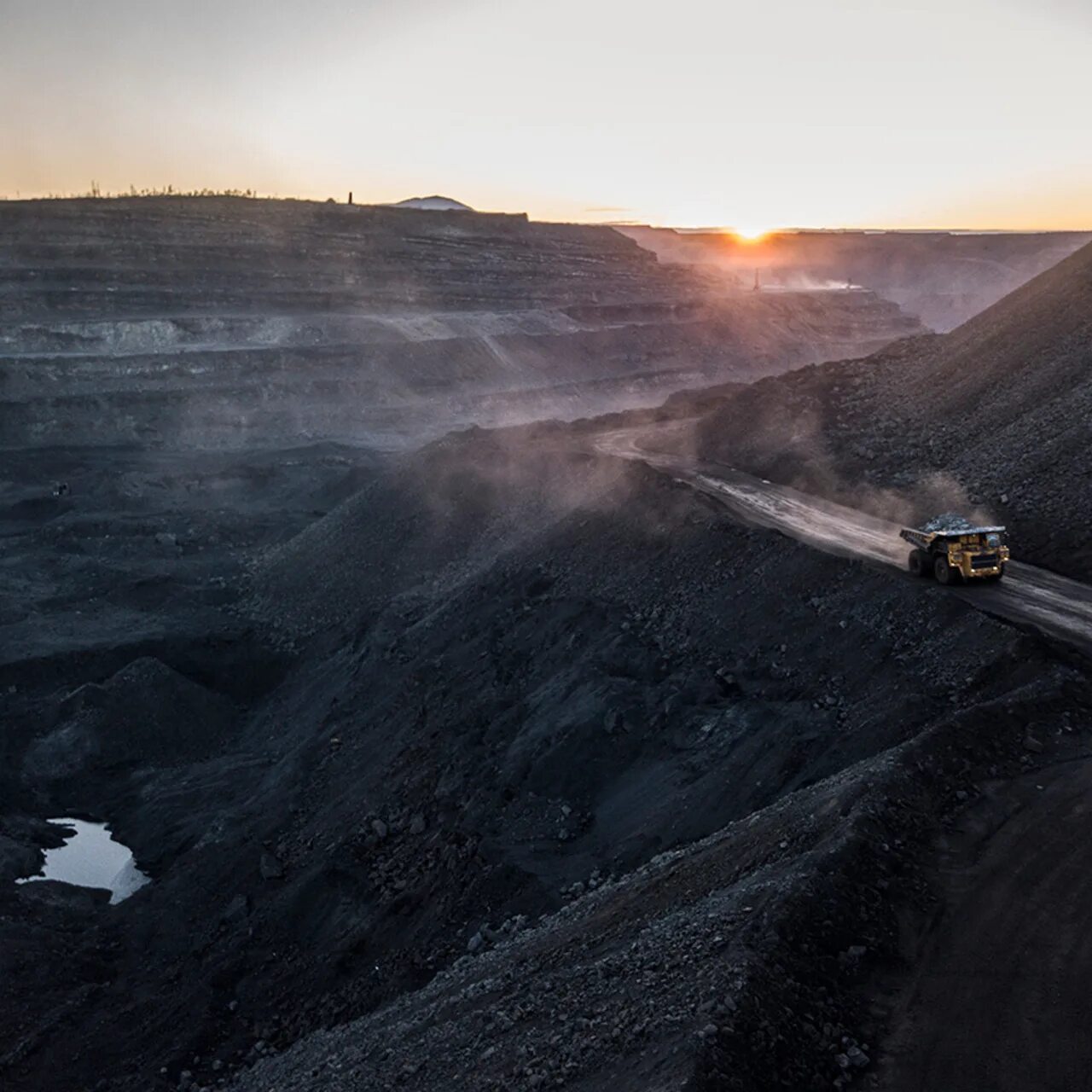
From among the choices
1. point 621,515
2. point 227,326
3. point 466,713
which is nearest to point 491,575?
point 621,515

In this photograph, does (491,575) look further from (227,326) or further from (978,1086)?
(227,326)

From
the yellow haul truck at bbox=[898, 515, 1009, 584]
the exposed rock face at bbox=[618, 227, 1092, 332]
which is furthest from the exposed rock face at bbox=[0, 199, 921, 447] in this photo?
the exposed rock face at bbox=[618, 227, 1092, 332]

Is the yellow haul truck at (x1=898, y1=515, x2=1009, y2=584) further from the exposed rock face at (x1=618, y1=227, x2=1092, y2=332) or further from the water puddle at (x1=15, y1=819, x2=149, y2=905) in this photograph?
the exposed rock face at (x1=618, y1=227, x2=1092, y2=332)

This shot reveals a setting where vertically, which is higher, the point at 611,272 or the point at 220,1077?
the point at 611,272

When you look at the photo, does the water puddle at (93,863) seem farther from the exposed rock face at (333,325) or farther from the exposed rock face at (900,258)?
the exposed rock face at (900,258)

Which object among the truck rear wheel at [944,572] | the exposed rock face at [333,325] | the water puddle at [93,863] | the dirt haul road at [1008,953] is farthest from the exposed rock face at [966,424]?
the exposed rock face at [333,325]

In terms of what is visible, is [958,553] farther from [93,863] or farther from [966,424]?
[93,863]
